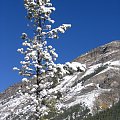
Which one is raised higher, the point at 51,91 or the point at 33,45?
the point at 33,45

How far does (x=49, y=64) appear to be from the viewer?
32438mm

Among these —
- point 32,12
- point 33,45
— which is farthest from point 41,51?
point 32,12

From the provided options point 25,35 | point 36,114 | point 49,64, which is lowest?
point 36,114

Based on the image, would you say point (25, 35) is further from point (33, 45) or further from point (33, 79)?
point (33, 79)

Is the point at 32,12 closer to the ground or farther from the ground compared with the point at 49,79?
farther from the ground

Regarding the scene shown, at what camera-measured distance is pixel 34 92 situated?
109 ft

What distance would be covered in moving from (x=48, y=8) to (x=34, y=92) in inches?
230

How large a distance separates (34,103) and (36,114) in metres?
0.77

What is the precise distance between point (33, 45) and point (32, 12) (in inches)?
96.6

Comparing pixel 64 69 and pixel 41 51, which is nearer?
pixel 64 69

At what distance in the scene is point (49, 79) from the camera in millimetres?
32406

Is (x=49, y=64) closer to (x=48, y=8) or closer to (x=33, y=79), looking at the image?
(x=33, y=79)

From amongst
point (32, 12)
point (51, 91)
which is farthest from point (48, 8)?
point (51, 91)

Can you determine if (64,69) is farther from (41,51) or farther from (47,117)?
(47,117)
